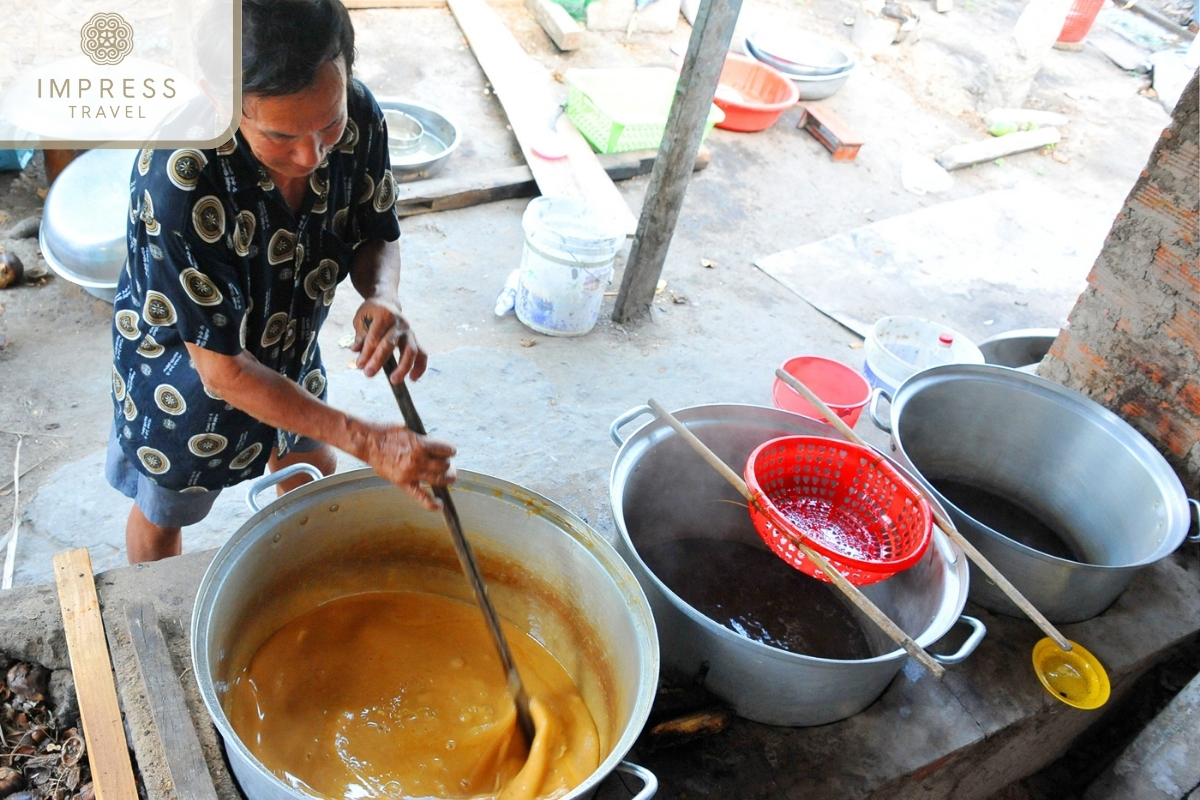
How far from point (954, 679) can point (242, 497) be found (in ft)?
9.01

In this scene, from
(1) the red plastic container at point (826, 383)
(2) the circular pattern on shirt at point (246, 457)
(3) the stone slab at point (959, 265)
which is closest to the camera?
(2) the circular pattern on shirt at point (246, 457)

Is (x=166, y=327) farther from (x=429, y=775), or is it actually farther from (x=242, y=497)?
(x=242, y=497)

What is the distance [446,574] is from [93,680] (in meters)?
0.86

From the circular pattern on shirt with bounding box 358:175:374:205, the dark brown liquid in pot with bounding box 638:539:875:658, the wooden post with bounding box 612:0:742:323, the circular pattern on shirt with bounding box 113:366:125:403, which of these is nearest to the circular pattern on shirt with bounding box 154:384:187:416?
the circular pattern on shirt with bounding box 113:366:125:403

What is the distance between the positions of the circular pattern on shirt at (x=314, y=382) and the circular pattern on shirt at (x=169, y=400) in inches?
17.3

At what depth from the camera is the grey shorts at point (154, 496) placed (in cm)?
220

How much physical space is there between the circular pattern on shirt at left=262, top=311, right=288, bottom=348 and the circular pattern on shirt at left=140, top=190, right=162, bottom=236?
384mm

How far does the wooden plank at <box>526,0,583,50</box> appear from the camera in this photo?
7.31m

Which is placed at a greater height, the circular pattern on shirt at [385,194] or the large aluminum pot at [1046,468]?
the circular pattern on shirt at [385,194]

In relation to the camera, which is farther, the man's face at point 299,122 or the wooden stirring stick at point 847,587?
the wooden stirring stick at point 847,587

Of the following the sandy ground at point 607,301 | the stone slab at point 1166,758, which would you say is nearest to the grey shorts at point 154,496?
the sandy ground at point 607,301

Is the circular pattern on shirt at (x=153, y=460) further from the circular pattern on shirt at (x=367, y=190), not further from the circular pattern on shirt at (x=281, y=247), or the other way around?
the circular pattern on shirt at (x=367, y=190)

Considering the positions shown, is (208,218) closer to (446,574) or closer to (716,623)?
(446,574)

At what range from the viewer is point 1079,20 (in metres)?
10.0
